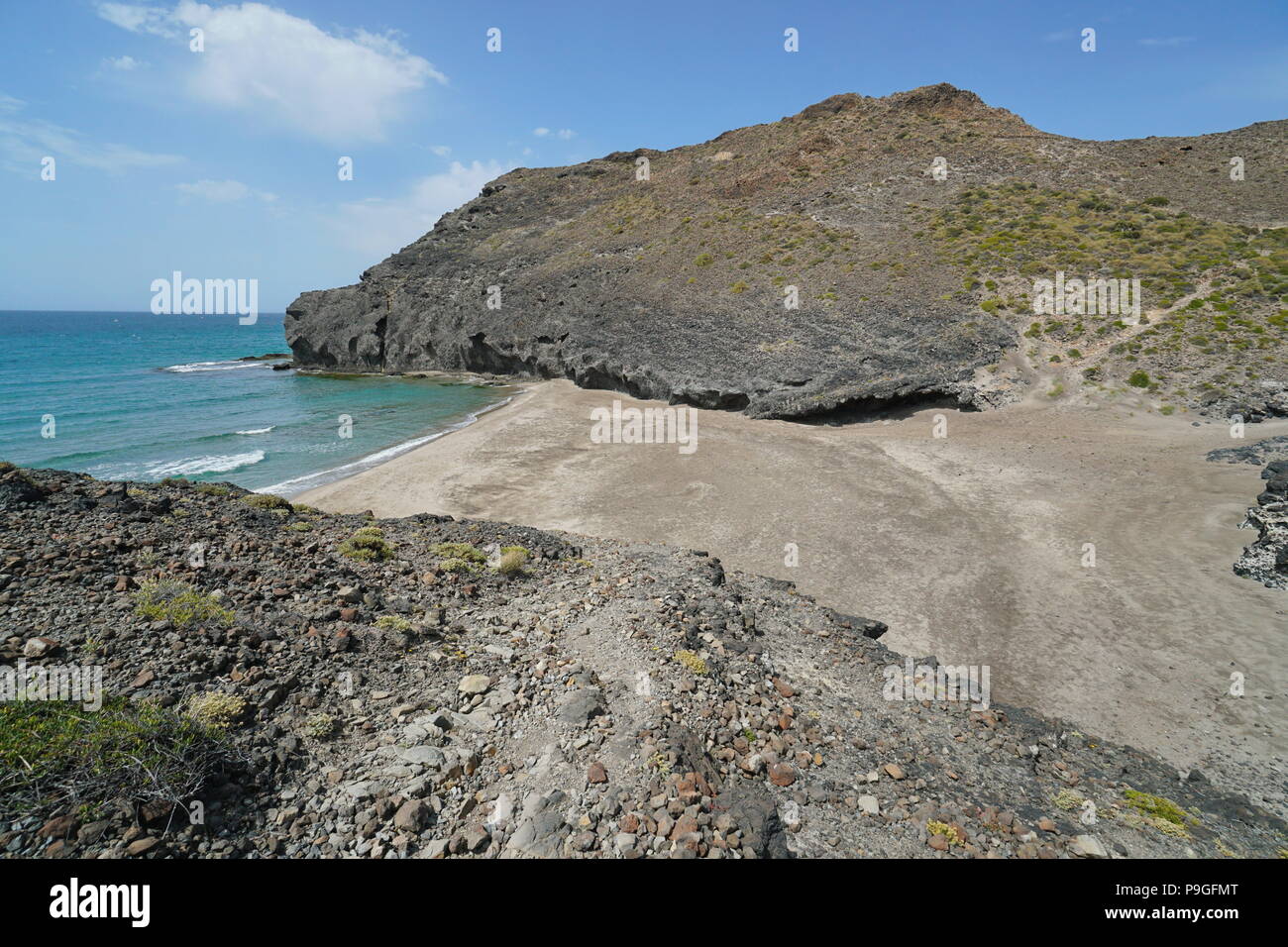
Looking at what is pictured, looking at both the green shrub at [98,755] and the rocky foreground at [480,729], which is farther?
the rocky foreground at [480,729]

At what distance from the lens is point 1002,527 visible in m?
17.9

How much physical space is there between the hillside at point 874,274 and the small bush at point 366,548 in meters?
25.3

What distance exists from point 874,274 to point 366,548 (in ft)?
128

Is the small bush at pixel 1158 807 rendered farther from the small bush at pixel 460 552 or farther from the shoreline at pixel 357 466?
the shoreline at pixel 357 466

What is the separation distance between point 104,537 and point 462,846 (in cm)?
838

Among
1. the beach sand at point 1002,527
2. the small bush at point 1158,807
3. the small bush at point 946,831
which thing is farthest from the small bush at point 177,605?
the small bush at point 1158,807

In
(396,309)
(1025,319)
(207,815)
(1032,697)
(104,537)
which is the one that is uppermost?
(396,309)

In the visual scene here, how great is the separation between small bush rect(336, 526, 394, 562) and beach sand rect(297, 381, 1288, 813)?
7.89m

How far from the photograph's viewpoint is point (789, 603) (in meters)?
12.7

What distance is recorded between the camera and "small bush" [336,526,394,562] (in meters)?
11.4

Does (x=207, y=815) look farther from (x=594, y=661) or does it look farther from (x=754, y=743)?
(x=754, y=743)

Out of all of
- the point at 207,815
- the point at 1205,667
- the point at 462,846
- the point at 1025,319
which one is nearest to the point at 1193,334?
the point at 1025,319

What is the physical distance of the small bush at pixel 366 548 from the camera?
11.4 metres

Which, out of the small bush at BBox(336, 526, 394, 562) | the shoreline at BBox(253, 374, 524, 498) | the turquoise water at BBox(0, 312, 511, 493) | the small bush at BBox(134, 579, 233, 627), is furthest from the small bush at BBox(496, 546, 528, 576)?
the turquoise water at BBox(0, 312, 511, 493)
